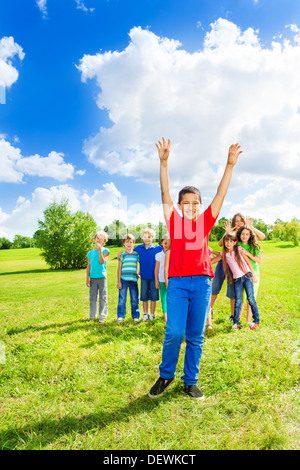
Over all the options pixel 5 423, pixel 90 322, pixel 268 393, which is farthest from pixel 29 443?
pixel 90 322

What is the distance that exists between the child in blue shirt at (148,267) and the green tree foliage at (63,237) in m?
31.7

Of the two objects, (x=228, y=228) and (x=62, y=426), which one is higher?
(x=228, y=228)

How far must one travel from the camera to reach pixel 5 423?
306 centimetres

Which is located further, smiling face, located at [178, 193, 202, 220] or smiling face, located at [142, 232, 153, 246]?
smiling face, located at [142, 232, 153, 246]

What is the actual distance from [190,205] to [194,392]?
230 cm

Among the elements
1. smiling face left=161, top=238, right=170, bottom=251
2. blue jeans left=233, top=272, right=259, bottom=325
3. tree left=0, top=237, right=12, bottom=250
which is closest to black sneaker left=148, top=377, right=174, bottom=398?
blue jeans left=233, top=272, right=259, bottom=325

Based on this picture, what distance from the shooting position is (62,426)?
298 centimetres

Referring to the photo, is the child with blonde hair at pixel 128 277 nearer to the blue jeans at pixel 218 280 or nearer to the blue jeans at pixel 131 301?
the blue jeans at pixel 131 301

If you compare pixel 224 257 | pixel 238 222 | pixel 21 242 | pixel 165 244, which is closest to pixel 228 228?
pixel 238 222

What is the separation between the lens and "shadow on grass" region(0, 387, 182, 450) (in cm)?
277

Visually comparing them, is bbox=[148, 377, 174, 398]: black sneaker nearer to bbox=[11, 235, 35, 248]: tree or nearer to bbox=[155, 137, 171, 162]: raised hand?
bbox=[155, 137, 171, 162]: raised hand

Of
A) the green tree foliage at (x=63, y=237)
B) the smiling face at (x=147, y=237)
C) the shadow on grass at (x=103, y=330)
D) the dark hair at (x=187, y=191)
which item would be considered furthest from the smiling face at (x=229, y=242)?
the green tree foliage at (x=63, y=237)

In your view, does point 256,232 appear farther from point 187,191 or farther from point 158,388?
point 158,388
